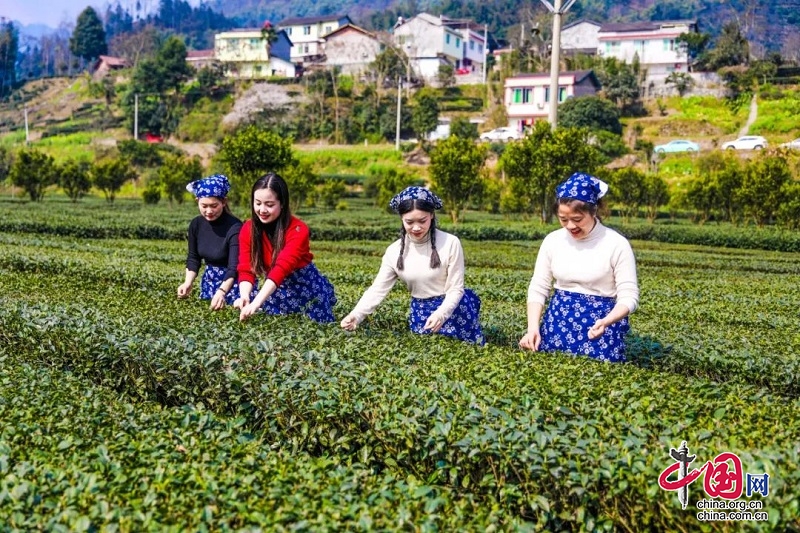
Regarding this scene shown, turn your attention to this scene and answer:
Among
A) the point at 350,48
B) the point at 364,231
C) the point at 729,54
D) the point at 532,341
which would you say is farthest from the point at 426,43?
the point at 532,341

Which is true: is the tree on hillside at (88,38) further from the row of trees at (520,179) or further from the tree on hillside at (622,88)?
the row of trees at (520,179)

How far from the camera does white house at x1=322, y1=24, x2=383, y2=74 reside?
7244cm

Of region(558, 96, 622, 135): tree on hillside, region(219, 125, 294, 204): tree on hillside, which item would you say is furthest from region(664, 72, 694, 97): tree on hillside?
region(219, 125, 294, 204): tree on hillside

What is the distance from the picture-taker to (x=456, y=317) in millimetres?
5559

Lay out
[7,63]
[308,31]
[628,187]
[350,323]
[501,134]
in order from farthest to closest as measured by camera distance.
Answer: [7,63], [308,31], [501,134], [628,187], [350,323]

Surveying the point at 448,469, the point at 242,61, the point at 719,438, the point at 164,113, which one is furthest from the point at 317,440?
the point at 242,61

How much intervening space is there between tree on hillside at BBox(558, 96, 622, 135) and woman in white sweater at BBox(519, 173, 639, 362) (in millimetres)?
43632

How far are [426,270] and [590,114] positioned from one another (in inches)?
1754

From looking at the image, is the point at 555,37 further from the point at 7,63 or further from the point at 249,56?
the point at 7,63

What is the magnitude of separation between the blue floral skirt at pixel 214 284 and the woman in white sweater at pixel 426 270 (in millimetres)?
1440

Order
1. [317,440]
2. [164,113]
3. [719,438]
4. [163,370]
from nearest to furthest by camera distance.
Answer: [719,438], [317,440], [163,370], [164,113]

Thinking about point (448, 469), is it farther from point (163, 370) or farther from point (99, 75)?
point (99, 75)

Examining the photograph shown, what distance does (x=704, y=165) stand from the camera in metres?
36.8

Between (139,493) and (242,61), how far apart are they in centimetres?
7491
